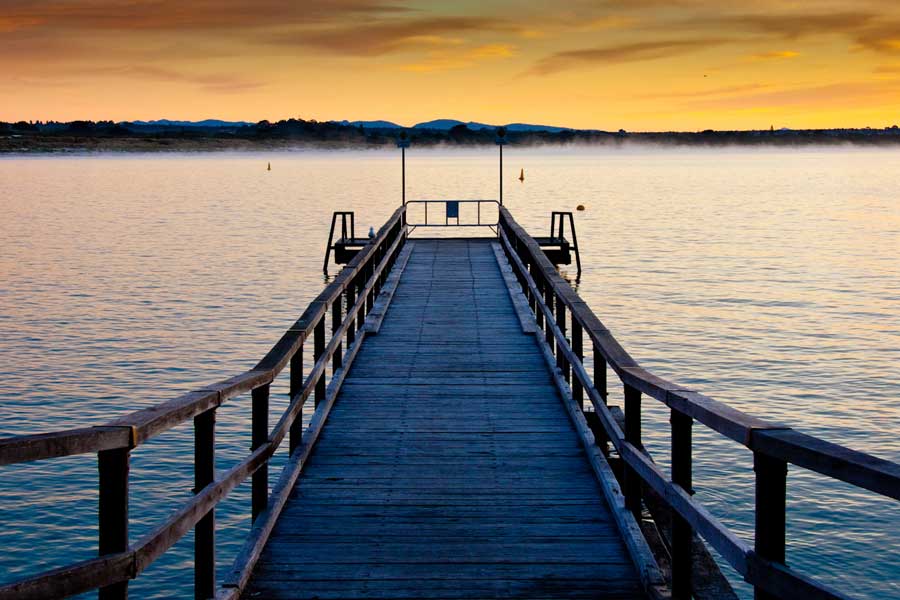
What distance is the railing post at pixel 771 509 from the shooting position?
141 inches

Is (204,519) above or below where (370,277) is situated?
below

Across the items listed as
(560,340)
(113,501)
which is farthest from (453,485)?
(113,501)

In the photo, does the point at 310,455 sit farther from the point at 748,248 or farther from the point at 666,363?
the point at 748,248

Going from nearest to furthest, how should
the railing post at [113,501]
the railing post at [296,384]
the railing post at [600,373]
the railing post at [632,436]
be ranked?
the railing post at [113,501], the railing post at [632,436], the railing post at [600,373], the railing post at [296,384]

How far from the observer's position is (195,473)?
460cm

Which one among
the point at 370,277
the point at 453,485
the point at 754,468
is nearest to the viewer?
the point at 754,468

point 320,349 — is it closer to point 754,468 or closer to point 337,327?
point 337,327

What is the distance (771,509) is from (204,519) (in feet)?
8.67

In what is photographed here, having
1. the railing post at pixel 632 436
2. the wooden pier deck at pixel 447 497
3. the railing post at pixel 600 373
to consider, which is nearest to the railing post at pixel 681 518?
the wooden pier deck at pixel 447 497

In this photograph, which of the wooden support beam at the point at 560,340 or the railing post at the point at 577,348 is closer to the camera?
the railing post at the point at 577,348

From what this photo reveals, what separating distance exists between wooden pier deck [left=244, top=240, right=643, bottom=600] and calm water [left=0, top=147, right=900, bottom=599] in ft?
9.25

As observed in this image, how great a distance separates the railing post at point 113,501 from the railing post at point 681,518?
2.38 m

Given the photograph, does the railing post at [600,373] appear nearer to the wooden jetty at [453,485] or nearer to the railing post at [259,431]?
the wooden jetty at [453,485]

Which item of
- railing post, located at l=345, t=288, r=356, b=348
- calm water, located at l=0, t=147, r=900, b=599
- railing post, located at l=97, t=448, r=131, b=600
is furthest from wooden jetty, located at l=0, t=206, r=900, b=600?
calm water, located at l=0, t=147, r=900, b=599
